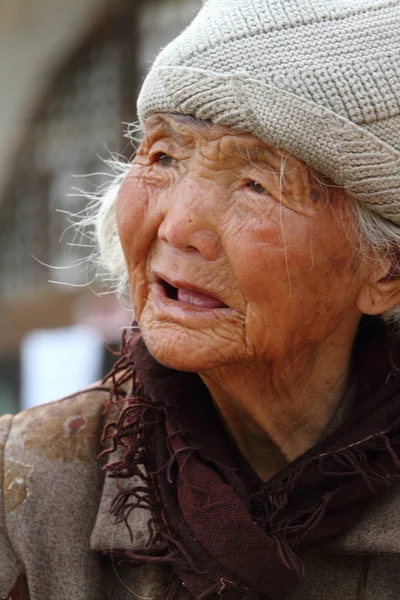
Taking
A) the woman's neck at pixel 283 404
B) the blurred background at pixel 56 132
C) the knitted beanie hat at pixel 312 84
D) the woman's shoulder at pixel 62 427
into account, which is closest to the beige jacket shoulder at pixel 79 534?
the woman's shoulder at pixel 62 427

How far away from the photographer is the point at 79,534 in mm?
2562

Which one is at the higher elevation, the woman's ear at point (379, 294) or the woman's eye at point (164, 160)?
the woman's eye at point (164, 160)

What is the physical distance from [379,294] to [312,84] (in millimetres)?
587

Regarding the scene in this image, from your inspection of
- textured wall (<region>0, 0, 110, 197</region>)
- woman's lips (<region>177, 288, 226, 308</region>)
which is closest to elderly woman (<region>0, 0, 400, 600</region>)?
woman's lips (<region>177, 288, 226, 308</region>)

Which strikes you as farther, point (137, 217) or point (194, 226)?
point (137, 217)

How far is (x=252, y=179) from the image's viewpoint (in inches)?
87.7

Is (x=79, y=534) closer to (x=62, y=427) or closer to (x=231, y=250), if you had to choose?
(x=62, y=427)

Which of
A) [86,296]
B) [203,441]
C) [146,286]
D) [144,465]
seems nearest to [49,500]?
[144,465]

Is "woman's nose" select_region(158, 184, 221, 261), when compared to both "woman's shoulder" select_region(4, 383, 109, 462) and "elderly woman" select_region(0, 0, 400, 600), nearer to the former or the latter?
"elderly woman" select_region(0, 0, 400, 600)

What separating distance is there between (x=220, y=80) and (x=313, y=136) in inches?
10.1

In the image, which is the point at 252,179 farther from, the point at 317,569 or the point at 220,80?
the point at 317,569

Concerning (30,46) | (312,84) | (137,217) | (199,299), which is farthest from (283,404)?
(30,46)

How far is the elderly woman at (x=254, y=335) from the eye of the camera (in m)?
2.19

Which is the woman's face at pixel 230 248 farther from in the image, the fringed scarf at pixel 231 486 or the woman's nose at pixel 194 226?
the fringed scarf at pixel 231 486
